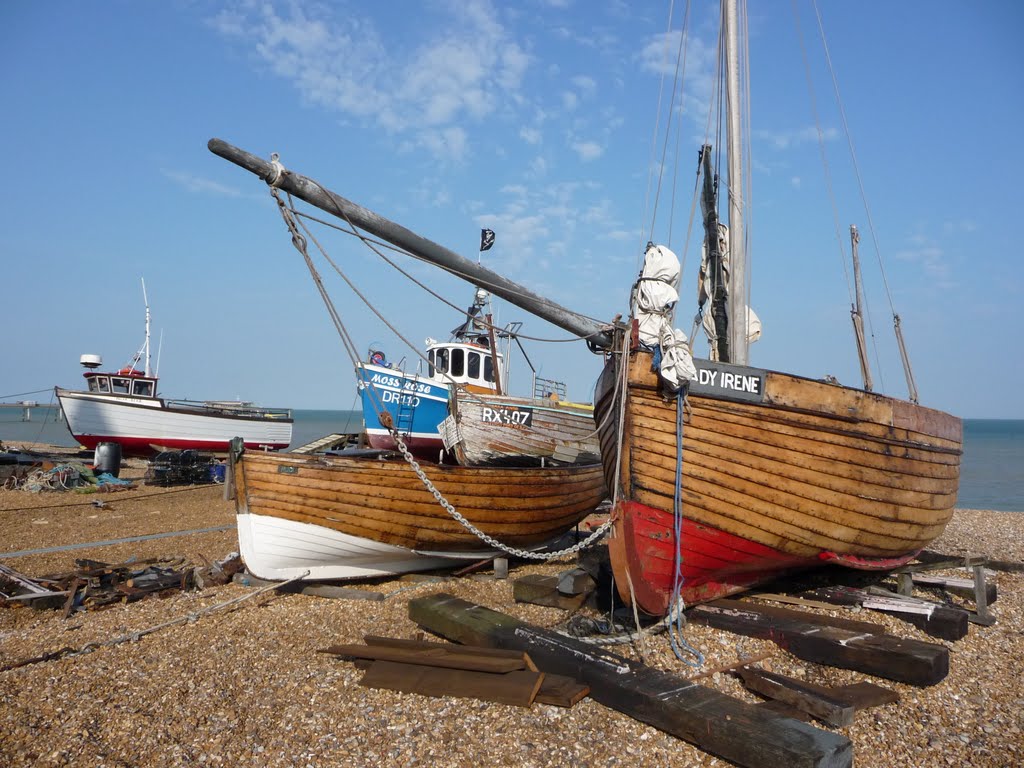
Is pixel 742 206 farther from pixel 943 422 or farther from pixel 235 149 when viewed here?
pixel 235 149

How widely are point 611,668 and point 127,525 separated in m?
11.7

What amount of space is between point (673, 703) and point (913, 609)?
11.1ft

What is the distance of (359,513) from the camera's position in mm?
7613

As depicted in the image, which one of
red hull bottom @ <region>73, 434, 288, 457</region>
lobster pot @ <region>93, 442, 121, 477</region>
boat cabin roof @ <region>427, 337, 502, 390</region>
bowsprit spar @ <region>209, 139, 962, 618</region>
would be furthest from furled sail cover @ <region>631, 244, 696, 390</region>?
red hull bottom @ <region>73, 434, 288, 457</region>

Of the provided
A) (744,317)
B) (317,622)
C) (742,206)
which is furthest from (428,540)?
(742,206)

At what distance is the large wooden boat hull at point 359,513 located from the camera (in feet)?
24.4

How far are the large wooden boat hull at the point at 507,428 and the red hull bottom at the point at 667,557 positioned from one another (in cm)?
736

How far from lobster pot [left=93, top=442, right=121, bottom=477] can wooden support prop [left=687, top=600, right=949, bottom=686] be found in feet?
64.1

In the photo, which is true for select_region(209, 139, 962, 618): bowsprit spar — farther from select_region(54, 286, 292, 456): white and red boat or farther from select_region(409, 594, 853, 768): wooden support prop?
select_region(54, 286, 292, 456): white and red boat

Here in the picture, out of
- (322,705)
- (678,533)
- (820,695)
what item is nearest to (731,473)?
(678,533)

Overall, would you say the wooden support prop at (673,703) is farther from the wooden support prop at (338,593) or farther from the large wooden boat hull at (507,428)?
the large wooden boat hull at (507,428)

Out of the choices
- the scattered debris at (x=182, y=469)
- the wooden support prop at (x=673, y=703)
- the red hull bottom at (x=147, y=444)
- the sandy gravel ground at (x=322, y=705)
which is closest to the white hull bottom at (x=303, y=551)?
the sandy gravel ground at (x=322, y=705)

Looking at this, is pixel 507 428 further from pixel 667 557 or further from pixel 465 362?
pixel 667 557

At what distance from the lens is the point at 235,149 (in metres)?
5.69
